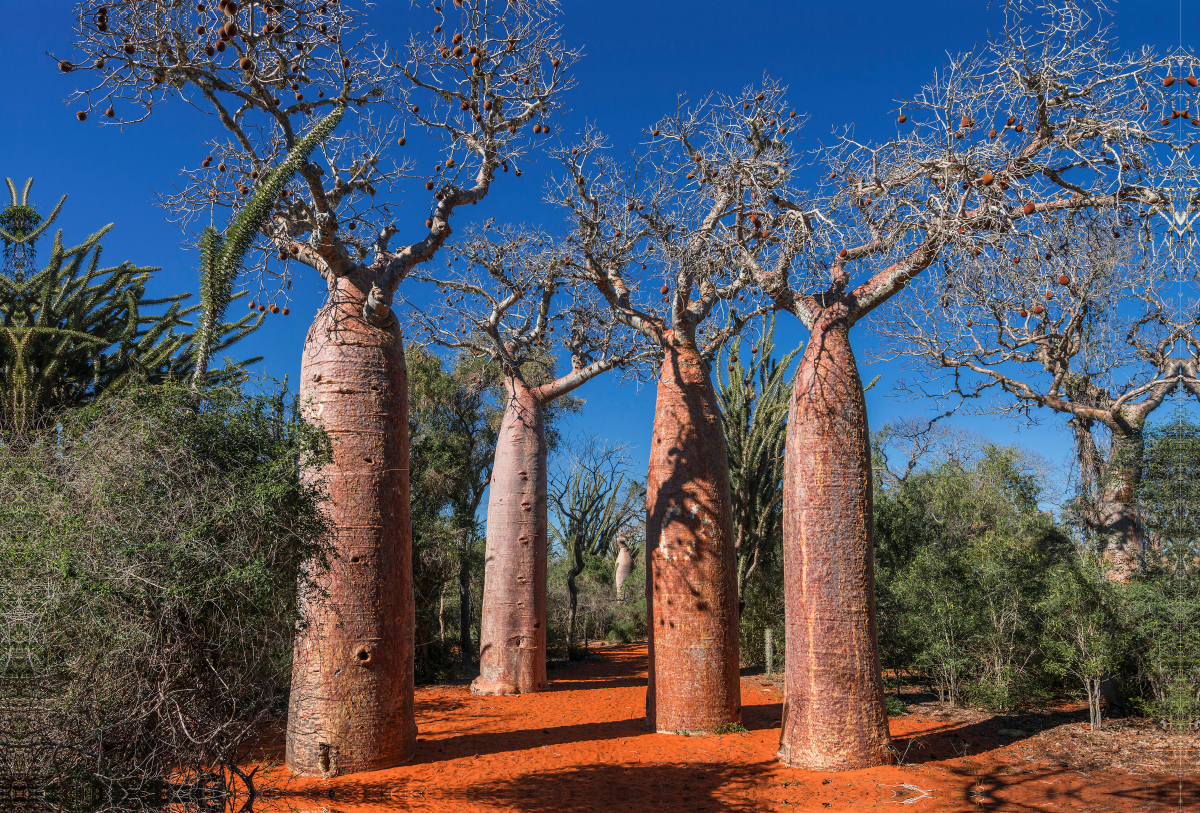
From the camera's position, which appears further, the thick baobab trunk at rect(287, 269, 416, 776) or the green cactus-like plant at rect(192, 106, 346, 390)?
the thick baobab trunk at rect(287, 269, 416, 776)

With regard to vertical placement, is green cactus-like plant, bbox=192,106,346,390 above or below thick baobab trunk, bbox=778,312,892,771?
above

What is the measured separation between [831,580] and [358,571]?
343 centimetres

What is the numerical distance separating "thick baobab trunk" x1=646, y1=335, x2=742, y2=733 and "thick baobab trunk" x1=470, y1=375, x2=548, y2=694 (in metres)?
2.80

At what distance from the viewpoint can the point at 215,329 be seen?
3.76m

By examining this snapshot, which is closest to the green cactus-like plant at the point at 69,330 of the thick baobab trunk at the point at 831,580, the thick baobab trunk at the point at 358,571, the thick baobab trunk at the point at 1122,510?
the thick baobab trunk at the point at 358,571

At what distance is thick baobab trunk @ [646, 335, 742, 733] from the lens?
633 cm

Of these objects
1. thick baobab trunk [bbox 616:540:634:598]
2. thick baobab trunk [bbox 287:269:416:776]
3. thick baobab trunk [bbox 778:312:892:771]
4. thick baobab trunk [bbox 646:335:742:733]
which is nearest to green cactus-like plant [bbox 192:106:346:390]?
thick baobab trunk [bbox 287:269:416:776]

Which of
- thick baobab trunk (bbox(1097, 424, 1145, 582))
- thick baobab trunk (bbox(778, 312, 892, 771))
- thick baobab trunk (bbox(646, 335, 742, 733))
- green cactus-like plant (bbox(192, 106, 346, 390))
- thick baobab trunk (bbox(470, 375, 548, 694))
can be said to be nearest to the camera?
green cactus-like plant (bbox(192, 106, 346, 390))

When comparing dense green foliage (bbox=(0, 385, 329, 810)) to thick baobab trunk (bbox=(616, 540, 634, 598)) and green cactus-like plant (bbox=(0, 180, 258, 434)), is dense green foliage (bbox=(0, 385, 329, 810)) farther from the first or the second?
thick baobab trunk (bbox=(616, 540, 634, 598))

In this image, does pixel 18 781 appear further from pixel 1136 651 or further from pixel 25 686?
pixel 1136 651

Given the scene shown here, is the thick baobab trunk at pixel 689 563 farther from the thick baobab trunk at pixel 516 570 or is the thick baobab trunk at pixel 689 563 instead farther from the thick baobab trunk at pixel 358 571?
the thick baobab trunk at pixel 516 570

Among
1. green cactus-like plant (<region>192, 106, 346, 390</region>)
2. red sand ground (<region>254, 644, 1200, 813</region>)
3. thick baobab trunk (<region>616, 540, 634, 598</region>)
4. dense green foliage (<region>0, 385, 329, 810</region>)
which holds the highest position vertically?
green cactus-like plant (<region>192, 106, 346, 390</region>)

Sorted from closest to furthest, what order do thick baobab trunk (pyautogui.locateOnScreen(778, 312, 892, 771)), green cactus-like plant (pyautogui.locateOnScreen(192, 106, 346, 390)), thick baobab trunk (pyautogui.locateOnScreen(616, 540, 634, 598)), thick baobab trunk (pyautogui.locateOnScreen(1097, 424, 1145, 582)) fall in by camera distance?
green cactus-like plant (pyautogui.locateOnScreen(192, 106, 346, 390)), thick baobab trunk (pyautogui.locateOnScreen(778, 312, 892, 771)), thick baobab trunk (pyautogui.locateOnScreen(1097, 424, 1145, 582)), thick baobab trunk (pyautogui.locateOnScreen(616, 540, 634, 598))

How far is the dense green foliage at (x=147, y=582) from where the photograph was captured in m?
2.88
